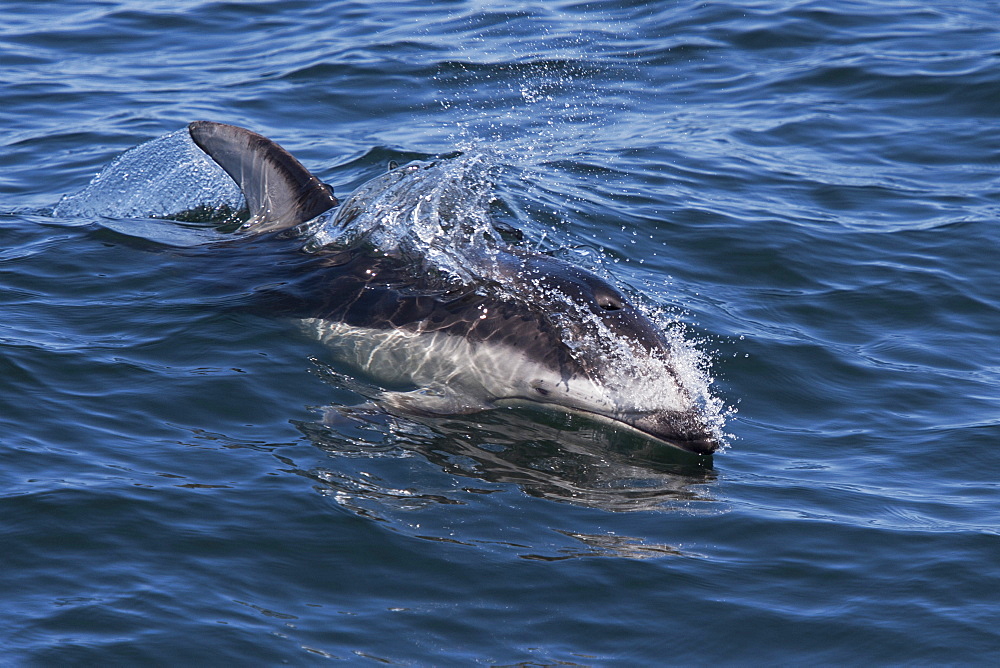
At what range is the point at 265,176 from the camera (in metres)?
9.72

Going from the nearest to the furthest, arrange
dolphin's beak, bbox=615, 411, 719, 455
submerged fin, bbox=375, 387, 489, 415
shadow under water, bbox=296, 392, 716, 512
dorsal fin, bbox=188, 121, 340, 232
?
shadow under water, bbox=296, 392, 716, 512, dolphin's beak, bbox=615, 411, 719, 455, submerged fin, bbox=375, 387, 489, 415, dorsal fin, bbox=188, 121, 340, 232

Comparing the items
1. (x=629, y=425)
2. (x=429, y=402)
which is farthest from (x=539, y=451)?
(x=429, y=402)

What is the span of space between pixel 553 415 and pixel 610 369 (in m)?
0.55

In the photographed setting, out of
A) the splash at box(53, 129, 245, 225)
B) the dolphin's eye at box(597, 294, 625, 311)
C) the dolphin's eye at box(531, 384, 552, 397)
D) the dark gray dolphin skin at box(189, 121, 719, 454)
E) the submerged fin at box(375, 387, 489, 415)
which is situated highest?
the splash at box(53, 129, 245, 225)

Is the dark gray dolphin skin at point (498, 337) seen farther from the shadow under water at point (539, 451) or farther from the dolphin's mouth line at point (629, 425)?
the shadow under water at point (539, 451)

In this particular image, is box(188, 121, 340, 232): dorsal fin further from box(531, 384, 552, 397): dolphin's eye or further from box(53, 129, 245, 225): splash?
box(531, 384, 552, 397): dolphin's eye

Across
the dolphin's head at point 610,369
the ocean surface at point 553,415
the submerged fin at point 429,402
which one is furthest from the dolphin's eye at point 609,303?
the submerged fin at point 429,402

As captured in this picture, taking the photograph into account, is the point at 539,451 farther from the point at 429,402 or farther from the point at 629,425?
the point at 429,402

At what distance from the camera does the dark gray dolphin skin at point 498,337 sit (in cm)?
784

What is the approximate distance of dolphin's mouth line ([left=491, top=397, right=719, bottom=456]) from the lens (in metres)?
7.68

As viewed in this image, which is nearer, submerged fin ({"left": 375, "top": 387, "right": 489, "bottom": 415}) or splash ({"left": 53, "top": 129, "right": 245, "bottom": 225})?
submerged fin ({"left": 375, "top": 387, "right": 489, "bottom": 415})

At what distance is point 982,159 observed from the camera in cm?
1393

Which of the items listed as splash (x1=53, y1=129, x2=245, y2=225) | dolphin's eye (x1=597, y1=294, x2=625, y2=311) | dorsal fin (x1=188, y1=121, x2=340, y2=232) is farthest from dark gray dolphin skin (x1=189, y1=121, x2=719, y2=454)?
splash (x1=53, y1=129, x2=245, y2=225)

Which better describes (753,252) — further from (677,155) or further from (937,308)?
(677,155)
